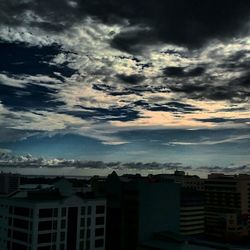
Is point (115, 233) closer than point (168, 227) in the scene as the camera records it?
Yes

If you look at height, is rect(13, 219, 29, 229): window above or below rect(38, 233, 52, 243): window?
above

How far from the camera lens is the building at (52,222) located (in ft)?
365

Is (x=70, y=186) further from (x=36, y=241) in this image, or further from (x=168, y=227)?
(x=168, y=227)

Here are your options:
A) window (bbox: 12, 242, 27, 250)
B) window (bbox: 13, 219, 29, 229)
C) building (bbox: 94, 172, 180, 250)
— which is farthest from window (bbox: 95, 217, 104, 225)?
window (bbox: 12, 242, 27, 250)

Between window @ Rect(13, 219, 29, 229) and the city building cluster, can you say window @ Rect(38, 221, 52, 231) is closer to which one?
the city building cluster

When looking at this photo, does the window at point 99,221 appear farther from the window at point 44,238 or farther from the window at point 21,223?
the window at point 21,223

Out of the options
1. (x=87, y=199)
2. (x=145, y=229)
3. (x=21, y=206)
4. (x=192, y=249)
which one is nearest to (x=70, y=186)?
(x=87, y=199)

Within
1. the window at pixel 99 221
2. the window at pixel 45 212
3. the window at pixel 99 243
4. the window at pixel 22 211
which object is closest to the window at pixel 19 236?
the window at pixel 22 211

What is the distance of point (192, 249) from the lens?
420 ft

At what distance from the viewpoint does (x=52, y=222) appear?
113812mm

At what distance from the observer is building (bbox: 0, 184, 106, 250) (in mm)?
111312

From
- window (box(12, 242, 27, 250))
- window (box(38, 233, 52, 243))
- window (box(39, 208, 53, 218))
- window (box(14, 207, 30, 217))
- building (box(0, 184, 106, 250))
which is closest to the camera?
window (box(38, 233, 52, 243))

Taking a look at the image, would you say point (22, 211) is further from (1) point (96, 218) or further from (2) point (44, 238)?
(1) point (96, 218)

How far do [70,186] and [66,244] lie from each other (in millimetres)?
17108
